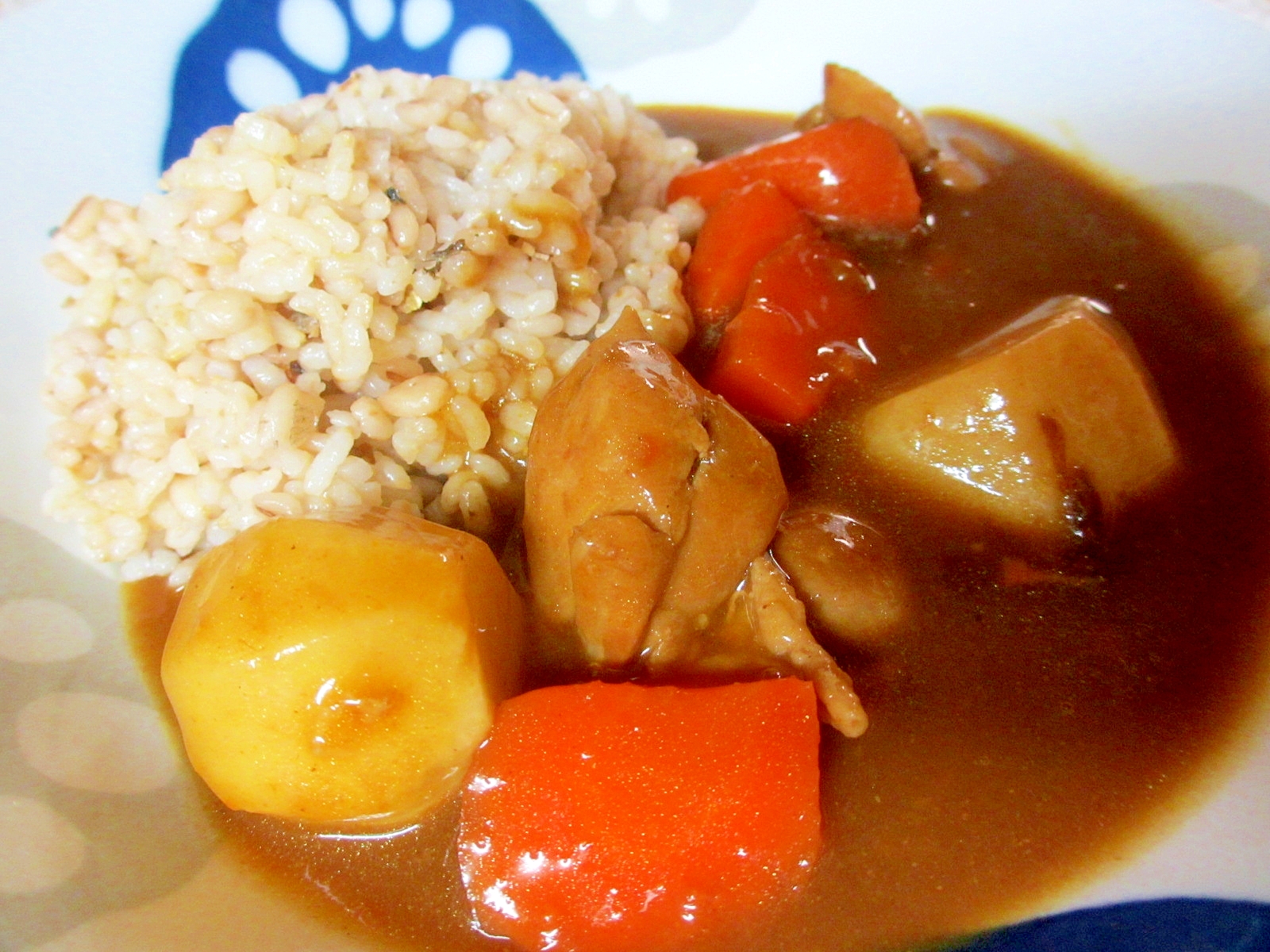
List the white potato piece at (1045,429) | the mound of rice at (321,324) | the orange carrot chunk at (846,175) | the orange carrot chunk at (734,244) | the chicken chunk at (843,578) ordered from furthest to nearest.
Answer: the orange carrot chunk at (846,175) < the orange carrot chunk at (734,244) < the mound of rice at (321,324) < the white potato piece at (1045,429) < the chicken chunk at (843,578)

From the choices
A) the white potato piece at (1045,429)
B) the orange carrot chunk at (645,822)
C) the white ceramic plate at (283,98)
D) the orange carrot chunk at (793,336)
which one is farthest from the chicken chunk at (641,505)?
the white ceramic plate at (283,98)

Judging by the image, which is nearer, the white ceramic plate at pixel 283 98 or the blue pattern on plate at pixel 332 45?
the white ceramic plate at pixel 283 98

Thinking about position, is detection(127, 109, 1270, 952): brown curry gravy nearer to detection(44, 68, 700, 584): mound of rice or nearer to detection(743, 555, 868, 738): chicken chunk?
detection(743, 555, 868, 738): chicken chunk

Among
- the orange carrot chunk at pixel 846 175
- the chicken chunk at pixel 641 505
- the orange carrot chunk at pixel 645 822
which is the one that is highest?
the orange carrot chunk at pixel 846 175

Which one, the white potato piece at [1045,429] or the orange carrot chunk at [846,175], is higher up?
the orange carrot chunk at [846,175]

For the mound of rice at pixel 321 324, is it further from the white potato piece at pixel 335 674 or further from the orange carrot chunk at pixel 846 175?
the orange carrot chunk at pixel 846 175
